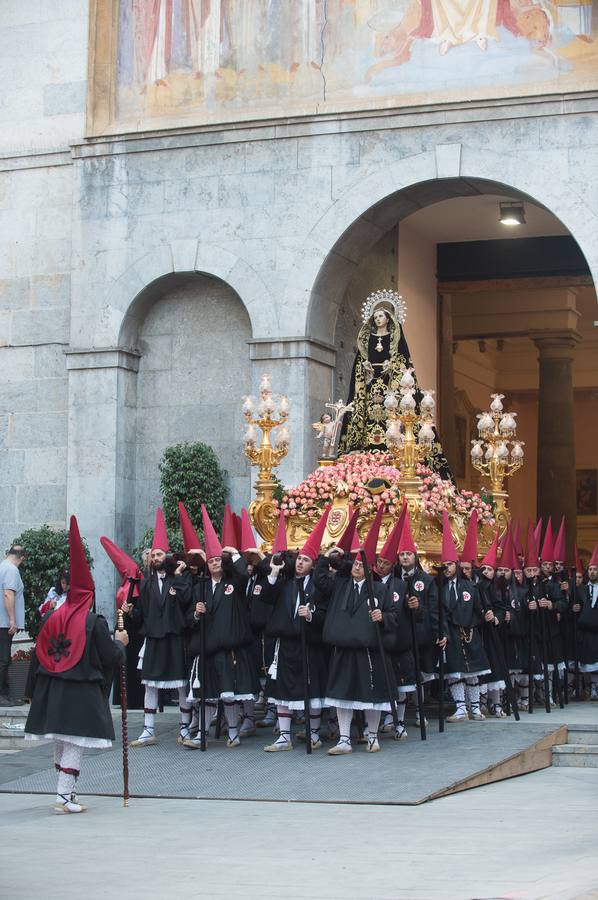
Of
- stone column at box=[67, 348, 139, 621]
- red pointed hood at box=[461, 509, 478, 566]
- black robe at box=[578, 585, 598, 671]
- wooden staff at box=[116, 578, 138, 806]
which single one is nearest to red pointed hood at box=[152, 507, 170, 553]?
wooden staff at box=[116, 578, 138, 806]

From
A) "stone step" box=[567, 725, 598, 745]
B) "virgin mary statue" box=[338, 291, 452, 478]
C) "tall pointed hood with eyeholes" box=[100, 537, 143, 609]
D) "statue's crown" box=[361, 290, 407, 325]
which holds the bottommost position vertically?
"stone step" box=[567, 725, 598, 745]

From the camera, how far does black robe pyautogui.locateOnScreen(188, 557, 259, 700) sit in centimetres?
1462

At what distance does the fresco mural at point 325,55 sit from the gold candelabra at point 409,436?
13.8ft

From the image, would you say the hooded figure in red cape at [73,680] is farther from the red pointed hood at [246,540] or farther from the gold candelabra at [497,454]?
the gold candelabra at [497,454]

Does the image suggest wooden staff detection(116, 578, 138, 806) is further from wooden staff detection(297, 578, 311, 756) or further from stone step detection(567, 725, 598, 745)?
stone step detection(567, 725, 598, 745)

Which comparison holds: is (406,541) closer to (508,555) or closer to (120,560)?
(508,555)

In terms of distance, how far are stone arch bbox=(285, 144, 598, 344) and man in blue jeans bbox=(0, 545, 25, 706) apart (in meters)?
4.68

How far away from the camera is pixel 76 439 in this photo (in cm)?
2061

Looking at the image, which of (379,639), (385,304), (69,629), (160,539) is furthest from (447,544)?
(69,629)

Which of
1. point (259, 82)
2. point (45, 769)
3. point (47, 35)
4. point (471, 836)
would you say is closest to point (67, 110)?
point (47, 35)

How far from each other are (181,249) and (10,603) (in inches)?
215

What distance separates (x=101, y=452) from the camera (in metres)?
20.5

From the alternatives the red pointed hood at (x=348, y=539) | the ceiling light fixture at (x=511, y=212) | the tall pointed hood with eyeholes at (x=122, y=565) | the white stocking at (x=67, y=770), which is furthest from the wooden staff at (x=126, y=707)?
the ceiling light fixture at (x=511, y=212)

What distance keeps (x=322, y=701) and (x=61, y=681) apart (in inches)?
129
